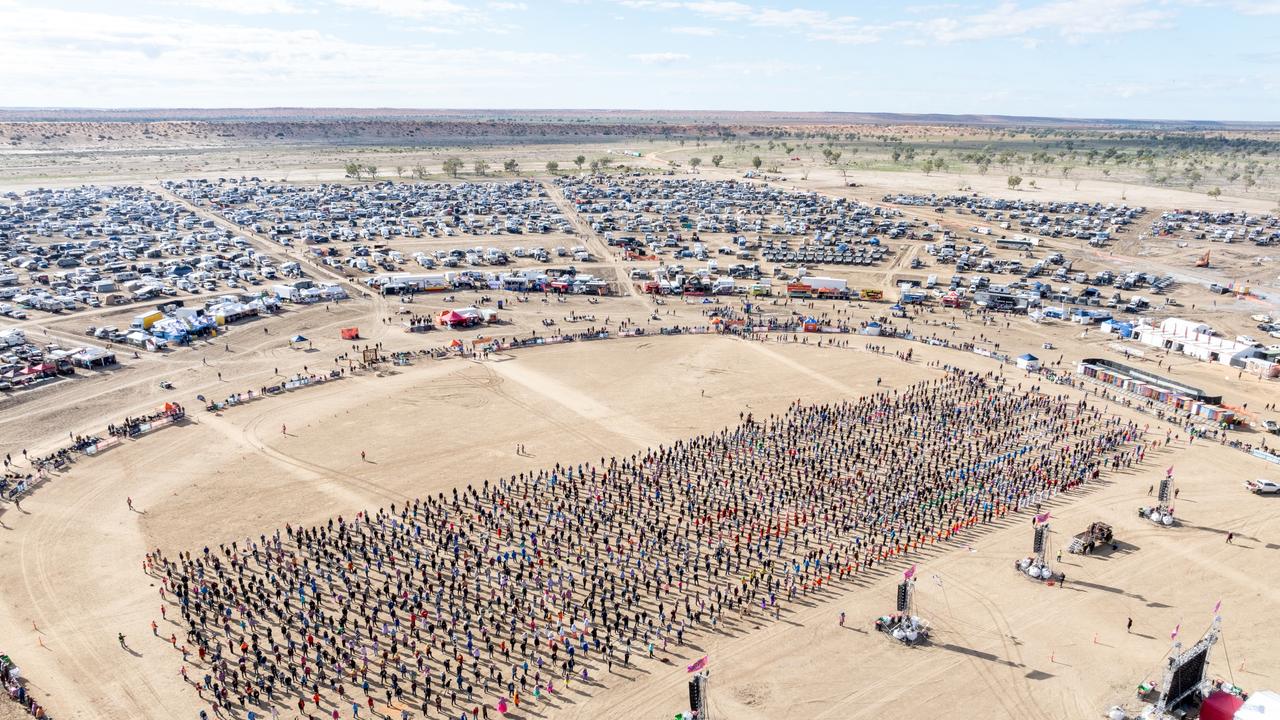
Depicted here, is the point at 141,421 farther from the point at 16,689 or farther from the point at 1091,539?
the point at 1091,539

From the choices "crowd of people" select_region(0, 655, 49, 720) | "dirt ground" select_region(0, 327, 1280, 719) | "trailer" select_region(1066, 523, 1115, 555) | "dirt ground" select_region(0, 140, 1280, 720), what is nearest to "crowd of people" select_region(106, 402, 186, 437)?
"dirt ground" select_region(0, 140, 1280, 720)

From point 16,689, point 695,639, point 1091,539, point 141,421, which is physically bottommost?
point 16,689

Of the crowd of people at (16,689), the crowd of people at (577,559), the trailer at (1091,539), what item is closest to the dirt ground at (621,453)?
the crowd of people at (16,689)

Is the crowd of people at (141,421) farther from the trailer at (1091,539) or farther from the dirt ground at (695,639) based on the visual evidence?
the trailer at (1091,539)

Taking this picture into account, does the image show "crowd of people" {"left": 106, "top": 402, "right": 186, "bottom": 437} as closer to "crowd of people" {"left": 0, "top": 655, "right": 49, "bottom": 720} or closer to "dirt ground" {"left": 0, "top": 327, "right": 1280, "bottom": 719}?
"dirt ground" {"left": 0, "top": 327, "right": 1280, "bottom": 719}

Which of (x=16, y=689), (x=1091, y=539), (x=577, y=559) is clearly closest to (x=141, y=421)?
(x=16, y=689)

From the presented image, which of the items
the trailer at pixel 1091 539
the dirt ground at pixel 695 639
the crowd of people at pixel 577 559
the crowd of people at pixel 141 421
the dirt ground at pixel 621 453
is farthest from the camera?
the crowd of people at pixel 141 421
